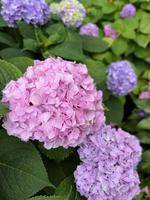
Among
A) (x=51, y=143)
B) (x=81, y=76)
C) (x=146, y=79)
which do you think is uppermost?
(x=81, y=76)

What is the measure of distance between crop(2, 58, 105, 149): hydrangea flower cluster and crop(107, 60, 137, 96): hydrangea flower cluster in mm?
949

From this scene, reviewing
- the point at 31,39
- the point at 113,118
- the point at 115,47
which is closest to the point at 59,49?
the point at 31,39

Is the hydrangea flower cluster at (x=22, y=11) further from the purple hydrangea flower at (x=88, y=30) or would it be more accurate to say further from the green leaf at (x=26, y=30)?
the purple hydrangea flower at (x=88, y=30)

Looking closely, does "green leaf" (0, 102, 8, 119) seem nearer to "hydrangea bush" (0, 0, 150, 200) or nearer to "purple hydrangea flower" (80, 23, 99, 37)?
"hydrangea bush" (0, 0, 150, 200)

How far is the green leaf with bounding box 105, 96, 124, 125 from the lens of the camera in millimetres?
2583

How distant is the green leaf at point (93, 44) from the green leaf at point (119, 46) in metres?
0.29

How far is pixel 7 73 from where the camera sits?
1.80 metres

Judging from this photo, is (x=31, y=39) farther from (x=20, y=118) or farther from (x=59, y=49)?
(x=20, y=118)

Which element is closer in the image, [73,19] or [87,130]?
[87,130]

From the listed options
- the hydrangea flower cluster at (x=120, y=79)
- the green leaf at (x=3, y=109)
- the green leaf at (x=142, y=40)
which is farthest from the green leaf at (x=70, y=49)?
the green leaf at (x=3, y=109)

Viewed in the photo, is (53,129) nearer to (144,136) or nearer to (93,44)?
(93,44)

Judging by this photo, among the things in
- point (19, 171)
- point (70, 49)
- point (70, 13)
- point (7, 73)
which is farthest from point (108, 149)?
point (70, 13)

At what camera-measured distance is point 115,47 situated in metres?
2.99

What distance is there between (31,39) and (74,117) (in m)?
0.84
